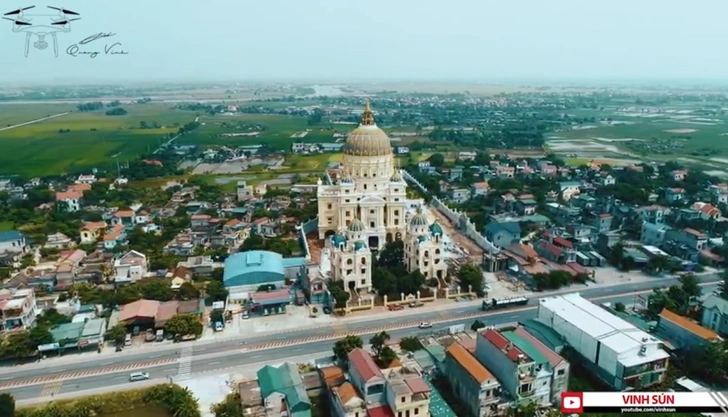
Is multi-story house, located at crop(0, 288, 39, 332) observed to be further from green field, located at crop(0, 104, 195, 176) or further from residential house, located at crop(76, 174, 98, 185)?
green field, located at crop(0, 104, 195, 176)

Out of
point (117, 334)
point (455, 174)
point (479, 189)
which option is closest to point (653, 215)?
point (479, 189)

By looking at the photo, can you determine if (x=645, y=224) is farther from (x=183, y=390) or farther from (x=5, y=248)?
(x=5, y=248)

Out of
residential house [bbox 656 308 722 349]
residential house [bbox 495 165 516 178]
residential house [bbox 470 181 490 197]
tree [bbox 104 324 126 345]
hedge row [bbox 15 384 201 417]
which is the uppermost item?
residential house [bbox 495 165 516 178]

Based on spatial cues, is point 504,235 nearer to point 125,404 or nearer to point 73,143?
point 125,404

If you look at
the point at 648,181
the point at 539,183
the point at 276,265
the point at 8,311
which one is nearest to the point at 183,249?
the point at 276,265

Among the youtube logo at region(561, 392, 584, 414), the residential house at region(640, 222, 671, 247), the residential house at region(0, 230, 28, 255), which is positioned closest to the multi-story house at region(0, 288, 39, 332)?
the residential house at region(0, 230, 28, 255)

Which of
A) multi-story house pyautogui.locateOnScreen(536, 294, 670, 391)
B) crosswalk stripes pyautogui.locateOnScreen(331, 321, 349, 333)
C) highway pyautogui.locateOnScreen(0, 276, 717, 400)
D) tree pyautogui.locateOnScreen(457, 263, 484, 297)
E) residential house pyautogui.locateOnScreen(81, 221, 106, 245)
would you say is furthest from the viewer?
residential house pyautogui.locateOnScreen(81, 221, 106, 245)
